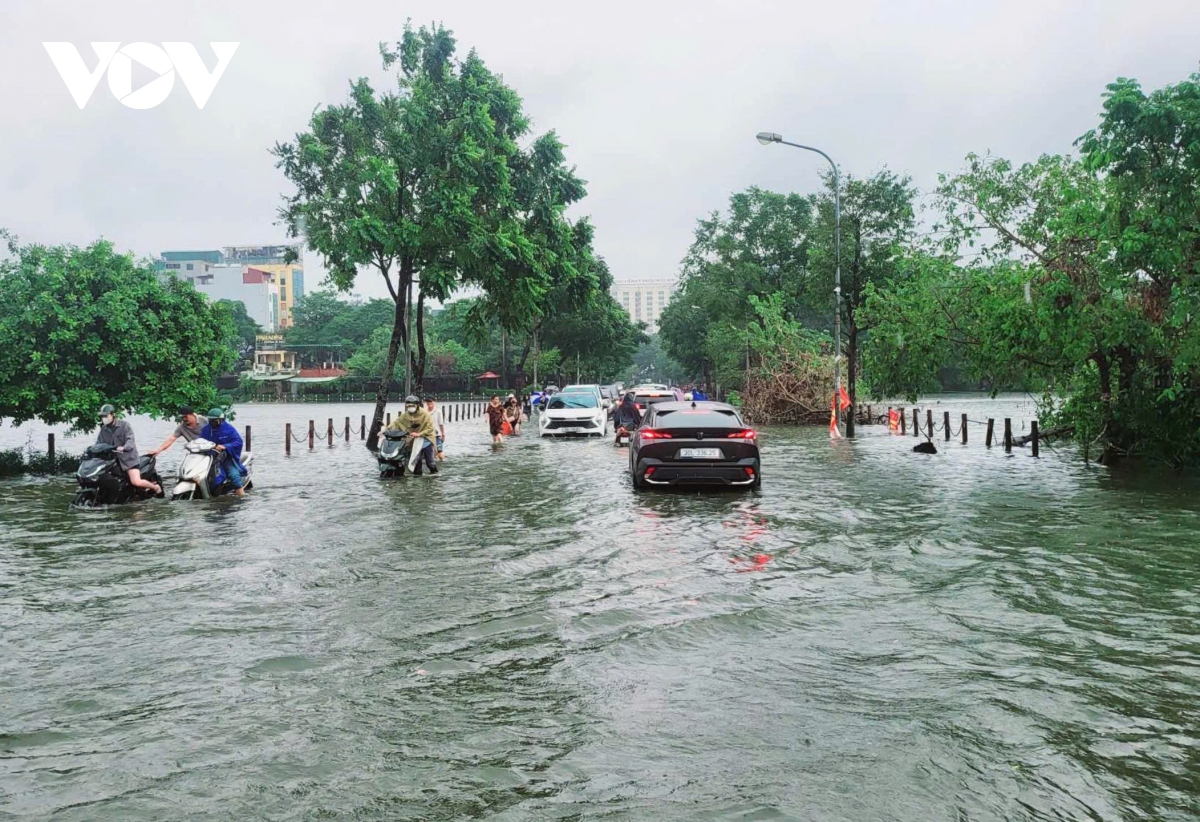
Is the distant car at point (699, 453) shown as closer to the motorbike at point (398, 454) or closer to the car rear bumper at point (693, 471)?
the car rear bumper at point (693, 471)

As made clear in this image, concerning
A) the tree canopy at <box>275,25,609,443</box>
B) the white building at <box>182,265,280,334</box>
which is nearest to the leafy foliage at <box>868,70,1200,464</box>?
the tree canopy at <box>275,25,609,443</box>

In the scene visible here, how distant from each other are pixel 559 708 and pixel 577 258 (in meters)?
26.5

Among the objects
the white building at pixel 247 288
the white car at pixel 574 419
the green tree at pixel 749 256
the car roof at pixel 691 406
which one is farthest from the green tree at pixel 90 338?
the white building at pixel 247 288

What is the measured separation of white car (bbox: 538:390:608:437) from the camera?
3170 cm

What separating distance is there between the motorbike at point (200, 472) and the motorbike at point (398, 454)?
351 cm

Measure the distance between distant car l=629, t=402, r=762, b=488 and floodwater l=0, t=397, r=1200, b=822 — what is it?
2762mm

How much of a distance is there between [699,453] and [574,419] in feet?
54.6

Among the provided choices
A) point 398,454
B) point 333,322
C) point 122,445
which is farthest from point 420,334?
point 333,322

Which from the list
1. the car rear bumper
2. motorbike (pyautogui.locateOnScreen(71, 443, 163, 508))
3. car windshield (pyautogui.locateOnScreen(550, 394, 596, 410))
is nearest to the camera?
motorbike (pyautogui.locateOnScreen(71, 443, 163, 508))

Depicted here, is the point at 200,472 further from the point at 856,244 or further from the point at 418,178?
the point at 856,244

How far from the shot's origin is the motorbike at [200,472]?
1485 cm

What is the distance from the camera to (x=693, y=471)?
1512 centimetres

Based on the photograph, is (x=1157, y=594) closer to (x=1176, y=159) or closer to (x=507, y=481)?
(x=1176, y=159)

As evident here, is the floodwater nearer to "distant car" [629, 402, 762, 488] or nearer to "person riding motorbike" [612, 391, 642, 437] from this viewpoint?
"distant car" [629, 402, 762, 488]
